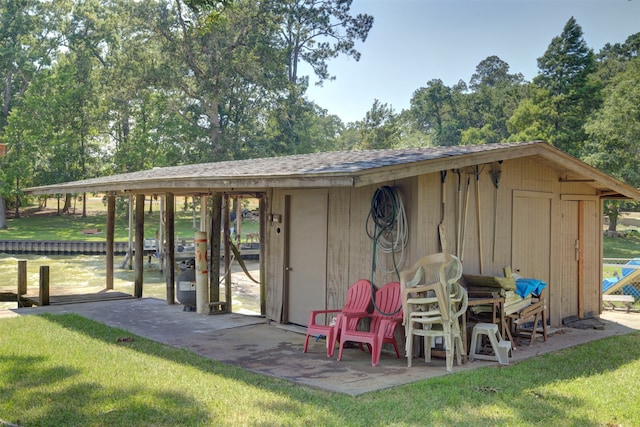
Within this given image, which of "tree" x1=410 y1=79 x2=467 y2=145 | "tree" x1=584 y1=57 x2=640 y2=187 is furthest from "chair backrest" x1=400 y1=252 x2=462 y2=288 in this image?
"tree" x1=410 y1=79 x2=467 y2=145

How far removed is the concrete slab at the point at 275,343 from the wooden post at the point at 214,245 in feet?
1.62

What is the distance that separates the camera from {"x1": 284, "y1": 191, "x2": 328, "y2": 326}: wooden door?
783 centimetres

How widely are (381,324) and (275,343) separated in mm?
1643

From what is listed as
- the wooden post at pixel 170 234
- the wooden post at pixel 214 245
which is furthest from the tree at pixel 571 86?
the wooden post at pixel 214 245

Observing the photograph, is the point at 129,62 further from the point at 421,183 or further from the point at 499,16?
the point at 421,183

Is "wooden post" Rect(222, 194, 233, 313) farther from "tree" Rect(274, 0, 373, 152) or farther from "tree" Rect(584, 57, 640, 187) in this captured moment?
"tree" Rect(274, 0, 373, 152)

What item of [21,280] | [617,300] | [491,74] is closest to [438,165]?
[617,300]

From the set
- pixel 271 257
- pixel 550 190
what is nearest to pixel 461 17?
pixel 550 190

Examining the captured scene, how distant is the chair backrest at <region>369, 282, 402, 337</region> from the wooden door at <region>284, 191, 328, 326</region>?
124 cm

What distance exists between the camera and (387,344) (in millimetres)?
6902

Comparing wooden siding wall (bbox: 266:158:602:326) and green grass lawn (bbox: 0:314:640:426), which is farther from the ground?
wooden siding wall (bbox: 266:158:602:326)

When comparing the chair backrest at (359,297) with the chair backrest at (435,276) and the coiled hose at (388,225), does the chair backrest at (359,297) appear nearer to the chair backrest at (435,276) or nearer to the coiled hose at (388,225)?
the coiled hose at (388,225)

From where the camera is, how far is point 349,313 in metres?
6.54

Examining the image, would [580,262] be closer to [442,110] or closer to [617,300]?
[617,300]
